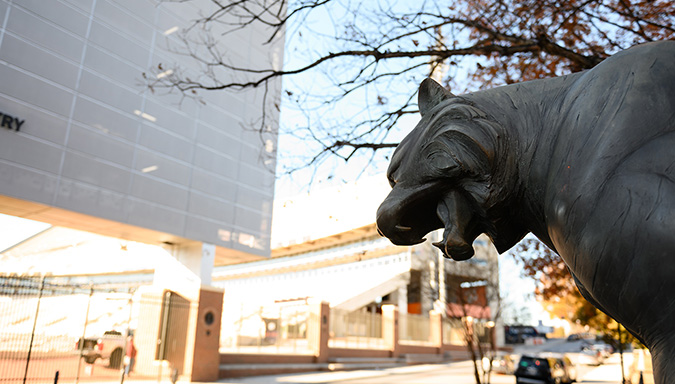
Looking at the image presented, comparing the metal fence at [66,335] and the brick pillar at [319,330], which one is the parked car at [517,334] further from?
the metal fence at [66,335]

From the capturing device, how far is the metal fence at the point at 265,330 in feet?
75.2

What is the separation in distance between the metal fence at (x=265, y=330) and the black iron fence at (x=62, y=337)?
4711mm

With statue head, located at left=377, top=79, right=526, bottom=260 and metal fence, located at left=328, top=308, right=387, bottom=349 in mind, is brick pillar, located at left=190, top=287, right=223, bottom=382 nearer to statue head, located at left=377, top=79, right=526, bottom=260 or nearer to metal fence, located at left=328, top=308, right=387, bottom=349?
metal fence, located at left=328, top=308, right=387, bottom=349

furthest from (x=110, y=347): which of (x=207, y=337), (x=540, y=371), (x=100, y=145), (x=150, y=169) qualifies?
(x=540, y=371)

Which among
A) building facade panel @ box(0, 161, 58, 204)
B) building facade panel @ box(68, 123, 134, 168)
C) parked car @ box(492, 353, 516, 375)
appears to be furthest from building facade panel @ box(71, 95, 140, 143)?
parked car @ box(492, 353, 516, 375)

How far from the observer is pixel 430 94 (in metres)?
1.33

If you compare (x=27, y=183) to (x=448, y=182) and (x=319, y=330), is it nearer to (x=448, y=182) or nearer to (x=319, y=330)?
(x=319, y=330)

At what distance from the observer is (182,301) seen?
1828 cm

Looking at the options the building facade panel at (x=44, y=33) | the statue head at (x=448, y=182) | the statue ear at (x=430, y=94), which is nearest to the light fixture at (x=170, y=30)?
the building facade panel at (x=44, y=33)

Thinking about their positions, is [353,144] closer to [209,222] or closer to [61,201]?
[61,201]

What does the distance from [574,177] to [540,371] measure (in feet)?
66.8

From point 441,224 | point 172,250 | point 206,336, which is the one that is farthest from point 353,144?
point 172,250

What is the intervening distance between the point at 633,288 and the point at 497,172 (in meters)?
0.36

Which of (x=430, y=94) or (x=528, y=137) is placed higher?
(x=430, y=94)
